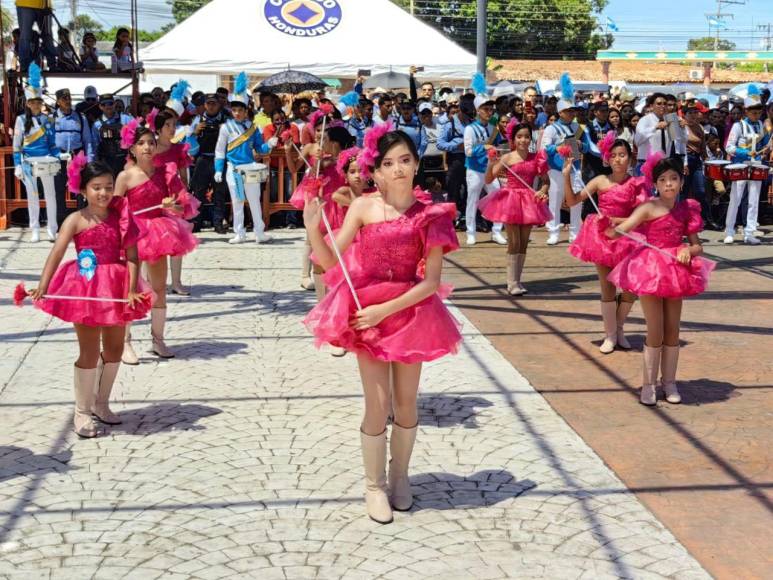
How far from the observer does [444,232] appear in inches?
196

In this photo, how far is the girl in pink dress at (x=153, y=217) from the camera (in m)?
7.98

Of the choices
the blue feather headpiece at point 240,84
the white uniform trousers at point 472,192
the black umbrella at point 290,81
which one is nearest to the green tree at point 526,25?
the black umbrella at point 290,81

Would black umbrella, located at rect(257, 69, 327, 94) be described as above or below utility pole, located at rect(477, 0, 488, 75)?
below

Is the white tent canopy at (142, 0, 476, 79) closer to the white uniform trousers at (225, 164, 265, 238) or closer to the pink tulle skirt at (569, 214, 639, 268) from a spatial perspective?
the white uniform trousers at (225, 164, 265, 238)

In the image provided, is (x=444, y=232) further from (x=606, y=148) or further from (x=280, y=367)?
(x=606, y=148)

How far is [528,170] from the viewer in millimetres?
11000

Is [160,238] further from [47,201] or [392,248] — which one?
[47,201]

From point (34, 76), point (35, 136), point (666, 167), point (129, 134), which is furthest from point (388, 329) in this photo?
point (34, 76)

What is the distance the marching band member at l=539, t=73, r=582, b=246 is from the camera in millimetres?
13836

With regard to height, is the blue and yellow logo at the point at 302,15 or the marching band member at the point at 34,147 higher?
the blue and yellow logo at the point at 302,15

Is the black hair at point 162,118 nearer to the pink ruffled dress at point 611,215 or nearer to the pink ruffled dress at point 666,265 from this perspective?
the pink ruffled dress at point 611,215

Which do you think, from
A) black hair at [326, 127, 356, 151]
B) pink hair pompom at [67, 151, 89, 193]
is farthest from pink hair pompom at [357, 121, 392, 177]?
black hair at [326, 127, 356, 151]

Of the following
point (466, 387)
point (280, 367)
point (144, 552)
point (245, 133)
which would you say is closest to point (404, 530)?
point (144, 552)

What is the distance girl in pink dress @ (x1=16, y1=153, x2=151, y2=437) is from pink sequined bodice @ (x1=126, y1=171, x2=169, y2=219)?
1.64 m
